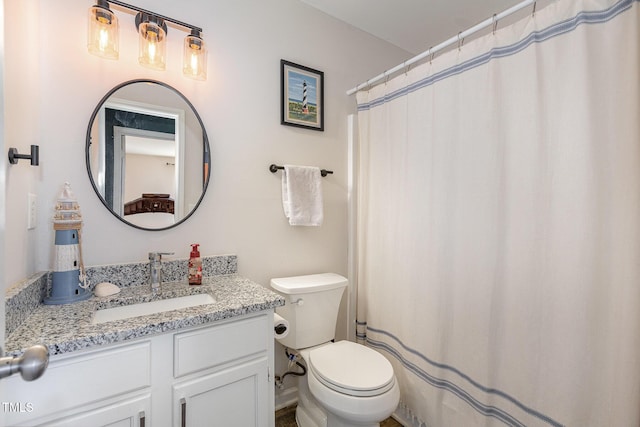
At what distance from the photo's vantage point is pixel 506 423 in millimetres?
1214

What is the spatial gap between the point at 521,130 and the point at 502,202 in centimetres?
30

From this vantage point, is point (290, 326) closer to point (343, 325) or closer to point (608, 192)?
point (343, 325)

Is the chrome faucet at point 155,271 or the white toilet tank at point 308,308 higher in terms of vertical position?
the chrome faucet at point 155,271

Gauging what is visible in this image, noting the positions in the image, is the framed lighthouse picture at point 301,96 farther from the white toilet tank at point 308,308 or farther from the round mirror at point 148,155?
the white toilet tank at point 308,308

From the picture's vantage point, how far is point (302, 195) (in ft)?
5.79

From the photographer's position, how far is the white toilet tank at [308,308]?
155 cm

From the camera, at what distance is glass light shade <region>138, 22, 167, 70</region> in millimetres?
1290

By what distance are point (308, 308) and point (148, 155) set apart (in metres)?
1.11

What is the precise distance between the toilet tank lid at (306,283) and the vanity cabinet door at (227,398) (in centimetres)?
43

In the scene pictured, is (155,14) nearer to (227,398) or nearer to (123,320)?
(123,320)

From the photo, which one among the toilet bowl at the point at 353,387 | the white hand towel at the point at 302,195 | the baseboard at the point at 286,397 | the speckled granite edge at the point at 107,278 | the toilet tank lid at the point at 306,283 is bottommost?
the baseboard at the point at 286,397

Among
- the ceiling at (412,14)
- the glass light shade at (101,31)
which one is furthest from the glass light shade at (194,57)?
the ceiling at (412,14)


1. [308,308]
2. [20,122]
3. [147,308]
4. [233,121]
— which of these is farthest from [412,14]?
[147,308]

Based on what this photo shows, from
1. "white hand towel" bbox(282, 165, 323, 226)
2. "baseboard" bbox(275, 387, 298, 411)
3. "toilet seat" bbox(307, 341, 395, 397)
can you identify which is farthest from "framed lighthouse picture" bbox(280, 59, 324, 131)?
"baseboard" bbox(275, 387, 298, 411)
